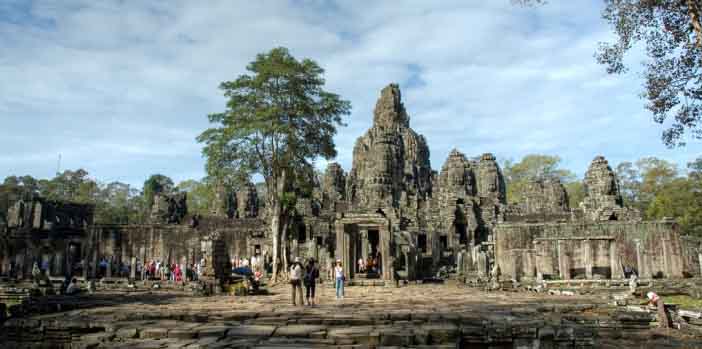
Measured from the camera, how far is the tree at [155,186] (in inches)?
2463


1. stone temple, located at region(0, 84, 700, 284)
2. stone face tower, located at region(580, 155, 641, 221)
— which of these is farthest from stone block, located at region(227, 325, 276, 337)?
stone face tower, located at region(580, 155, 641, 221)

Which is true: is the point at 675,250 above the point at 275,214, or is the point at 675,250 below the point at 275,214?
below

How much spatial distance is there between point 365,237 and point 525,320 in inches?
766

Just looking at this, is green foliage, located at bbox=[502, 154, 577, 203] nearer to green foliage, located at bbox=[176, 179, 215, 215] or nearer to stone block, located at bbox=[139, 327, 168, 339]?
green foliage, located at bbox=[176, 179, 215, 215]

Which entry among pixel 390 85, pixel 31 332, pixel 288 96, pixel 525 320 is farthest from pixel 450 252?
pixel 390 85

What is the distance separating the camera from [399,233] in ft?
90.2

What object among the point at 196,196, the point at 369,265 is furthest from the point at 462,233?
the point at 196,196

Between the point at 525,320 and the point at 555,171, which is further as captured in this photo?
the point at 555,171

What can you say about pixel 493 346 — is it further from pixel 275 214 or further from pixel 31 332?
pixel 275 214

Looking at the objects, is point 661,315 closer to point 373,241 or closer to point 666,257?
point 666,257

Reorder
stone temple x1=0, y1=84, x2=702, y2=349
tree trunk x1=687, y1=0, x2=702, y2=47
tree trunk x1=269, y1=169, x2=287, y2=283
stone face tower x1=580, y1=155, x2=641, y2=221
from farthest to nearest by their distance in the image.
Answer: stone face tower x1=580, y1=155, x2=641, y2=221, tree trunk x1=269, y1=169, x2=287, y2=283, tree trunk x1=687, y1=0, x2=702, y2=47, stone temple x1=0, y1=84, x2=702, y2=349

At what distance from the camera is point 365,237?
28094mm

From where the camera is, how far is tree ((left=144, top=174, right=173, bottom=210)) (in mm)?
62562

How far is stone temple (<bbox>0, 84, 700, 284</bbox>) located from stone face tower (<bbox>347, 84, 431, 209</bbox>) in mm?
166
